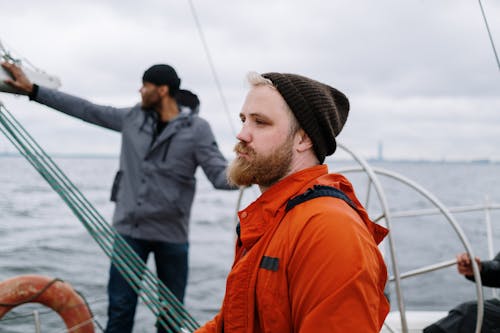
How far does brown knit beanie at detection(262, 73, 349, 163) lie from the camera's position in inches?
56.0

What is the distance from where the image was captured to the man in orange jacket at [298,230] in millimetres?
1182

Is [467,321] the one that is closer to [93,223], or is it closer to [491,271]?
[491,271]

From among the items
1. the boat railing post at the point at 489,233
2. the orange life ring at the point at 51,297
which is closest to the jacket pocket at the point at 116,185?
the orange life ring at the point at 51,297

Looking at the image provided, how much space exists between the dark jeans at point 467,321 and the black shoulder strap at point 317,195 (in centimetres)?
154

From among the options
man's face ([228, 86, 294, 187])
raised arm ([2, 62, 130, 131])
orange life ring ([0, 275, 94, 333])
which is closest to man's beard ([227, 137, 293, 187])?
man's face ([228, 86, 294, 187])

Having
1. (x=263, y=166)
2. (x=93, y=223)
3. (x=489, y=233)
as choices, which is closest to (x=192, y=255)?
(x=489, y=233)

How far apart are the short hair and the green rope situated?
53.4 inches

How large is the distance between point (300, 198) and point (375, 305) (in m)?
0.30

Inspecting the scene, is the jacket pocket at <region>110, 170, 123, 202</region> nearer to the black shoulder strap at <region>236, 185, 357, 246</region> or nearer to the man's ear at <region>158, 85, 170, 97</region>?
the man's ear at <region>158, 85, 170, 97</region>

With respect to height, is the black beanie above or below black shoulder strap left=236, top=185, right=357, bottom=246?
above

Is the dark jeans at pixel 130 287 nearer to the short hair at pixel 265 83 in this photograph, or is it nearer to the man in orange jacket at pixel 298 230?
the man in orange jacket at pixel 298 230

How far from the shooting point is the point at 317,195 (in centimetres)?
134

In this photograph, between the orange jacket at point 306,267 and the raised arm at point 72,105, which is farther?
the raised arm at point 72,105

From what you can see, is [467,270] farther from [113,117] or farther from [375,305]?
[113,117]
